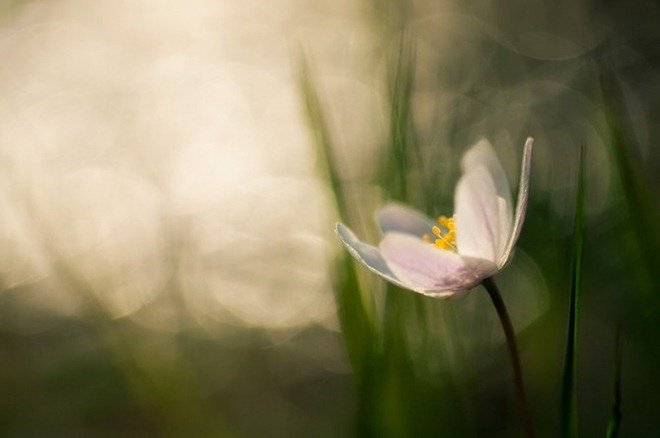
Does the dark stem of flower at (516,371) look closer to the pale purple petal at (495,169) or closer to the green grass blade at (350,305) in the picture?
the pale purple petal at (495,169)

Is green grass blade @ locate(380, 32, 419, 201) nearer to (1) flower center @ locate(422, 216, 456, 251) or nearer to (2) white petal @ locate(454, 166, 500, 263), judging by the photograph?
(1) flower center @ locate(422, 216, 456, 251)

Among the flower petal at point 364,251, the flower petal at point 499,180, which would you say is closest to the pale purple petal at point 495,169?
the flower petal at point 499,180

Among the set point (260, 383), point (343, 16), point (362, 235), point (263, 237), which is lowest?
point (260, 383)

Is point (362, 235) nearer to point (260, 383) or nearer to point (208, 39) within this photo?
point (260, 383)

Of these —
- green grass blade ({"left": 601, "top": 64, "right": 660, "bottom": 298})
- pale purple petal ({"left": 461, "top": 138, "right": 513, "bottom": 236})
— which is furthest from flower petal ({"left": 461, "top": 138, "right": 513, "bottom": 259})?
green grass blade ({"left": 601, "top": 64, "right": 660, "bottom": 298})

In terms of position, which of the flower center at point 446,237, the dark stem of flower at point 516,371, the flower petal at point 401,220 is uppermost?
the flower petal at point 401,220

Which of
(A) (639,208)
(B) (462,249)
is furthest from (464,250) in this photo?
(A) (639,208)

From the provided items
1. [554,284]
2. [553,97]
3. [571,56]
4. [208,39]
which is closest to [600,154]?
[553,97]

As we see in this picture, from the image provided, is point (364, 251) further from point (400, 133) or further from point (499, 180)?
point (400, 133)
